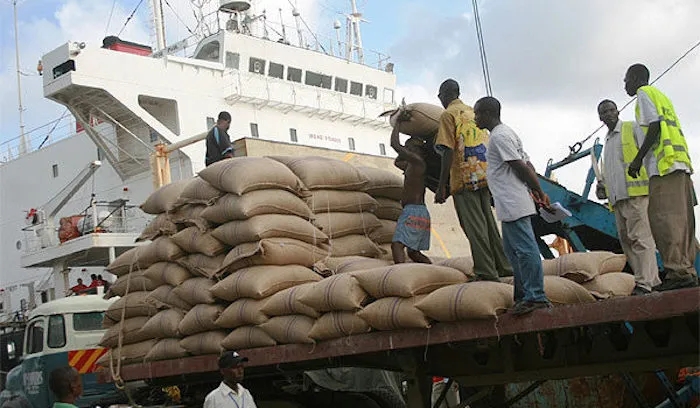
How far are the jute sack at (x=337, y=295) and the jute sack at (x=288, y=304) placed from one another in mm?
59

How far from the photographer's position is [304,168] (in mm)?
6793

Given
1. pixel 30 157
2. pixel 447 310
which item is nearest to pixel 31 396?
pixel 447 310

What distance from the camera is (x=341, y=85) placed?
21.4 m

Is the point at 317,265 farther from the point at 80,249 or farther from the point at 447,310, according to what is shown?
the point at 80,249

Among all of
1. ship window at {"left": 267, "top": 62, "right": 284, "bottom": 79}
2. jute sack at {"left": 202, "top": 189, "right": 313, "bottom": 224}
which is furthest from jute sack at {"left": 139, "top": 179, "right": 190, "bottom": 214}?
ship window at {"left": 267, "top": 62, "right": 284, "bottom": 79}

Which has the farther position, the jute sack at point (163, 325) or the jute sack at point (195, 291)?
the jute sack at point (163, 325)

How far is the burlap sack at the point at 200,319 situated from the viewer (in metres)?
6.17

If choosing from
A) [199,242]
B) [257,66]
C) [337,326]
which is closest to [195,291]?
[199,242]

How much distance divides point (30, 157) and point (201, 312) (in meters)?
17.4

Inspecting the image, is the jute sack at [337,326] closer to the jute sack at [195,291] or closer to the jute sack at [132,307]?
the jute sack at [195,291]

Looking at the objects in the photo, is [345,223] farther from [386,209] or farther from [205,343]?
[205,343]

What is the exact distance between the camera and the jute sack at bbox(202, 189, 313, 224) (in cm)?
619

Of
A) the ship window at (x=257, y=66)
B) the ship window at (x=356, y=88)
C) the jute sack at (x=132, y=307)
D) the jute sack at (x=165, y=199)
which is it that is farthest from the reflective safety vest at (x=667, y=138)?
the ship window at (x=356, y=88)

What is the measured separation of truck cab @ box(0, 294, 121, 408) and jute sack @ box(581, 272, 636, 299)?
6.73 metres
